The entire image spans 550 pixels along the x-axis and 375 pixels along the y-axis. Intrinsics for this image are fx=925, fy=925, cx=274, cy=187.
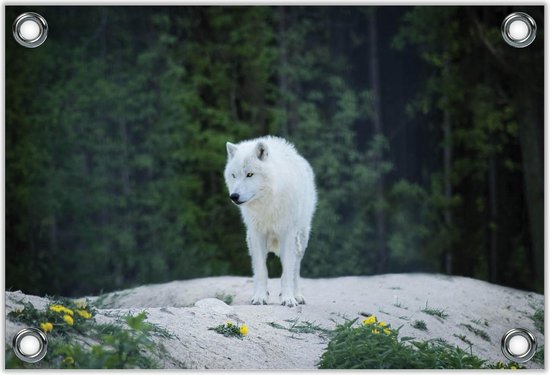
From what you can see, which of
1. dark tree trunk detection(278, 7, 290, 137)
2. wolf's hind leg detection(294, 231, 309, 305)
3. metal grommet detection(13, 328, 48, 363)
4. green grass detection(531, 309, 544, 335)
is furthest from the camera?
wolf's hind leg detection(294, 231, 309, 305)

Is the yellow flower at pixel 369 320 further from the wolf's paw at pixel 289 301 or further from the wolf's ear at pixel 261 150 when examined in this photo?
the wolf's ear at pixel 261 150

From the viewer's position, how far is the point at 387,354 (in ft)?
20.7

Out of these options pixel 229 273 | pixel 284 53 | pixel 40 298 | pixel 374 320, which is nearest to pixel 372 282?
pixel 374 320

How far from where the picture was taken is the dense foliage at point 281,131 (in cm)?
708

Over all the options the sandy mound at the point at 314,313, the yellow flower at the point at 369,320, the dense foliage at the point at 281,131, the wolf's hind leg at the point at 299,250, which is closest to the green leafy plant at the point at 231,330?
the sandy mound at the point at 314,313

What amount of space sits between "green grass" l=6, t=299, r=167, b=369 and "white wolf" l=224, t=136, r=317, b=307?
1.70 meters

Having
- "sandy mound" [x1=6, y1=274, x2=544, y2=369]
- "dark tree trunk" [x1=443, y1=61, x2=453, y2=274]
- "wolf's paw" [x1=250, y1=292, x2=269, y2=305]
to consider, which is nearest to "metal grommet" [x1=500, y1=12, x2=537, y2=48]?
"dark tree trunk" [x1=443, y1=61, x2=453, y2=274]

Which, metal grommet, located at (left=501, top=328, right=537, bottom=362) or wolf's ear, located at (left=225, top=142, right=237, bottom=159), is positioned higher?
wolf's ear, located at (left=225, top=142, right=237, bottom=159)

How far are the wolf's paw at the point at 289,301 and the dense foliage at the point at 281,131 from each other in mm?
468

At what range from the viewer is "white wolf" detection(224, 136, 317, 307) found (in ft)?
25.1

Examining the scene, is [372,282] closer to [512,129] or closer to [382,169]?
[382,169]

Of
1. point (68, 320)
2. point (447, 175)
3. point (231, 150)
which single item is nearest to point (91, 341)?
point (68, 320)

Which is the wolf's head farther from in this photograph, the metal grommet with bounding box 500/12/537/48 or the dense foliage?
the metal grommet with bounding box 500/12/537/48

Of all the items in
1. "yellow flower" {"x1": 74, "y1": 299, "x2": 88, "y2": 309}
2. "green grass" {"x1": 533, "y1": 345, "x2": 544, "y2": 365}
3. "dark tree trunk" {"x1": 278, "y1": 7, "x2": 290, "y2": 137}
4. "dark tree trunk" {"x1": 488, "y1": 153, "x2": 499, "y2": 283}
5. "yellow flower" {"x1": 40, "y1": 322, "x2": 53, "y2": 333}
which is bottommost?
"green grass" {"x1": 533, "y1": 345, "x2": 544, "y2": 365}
